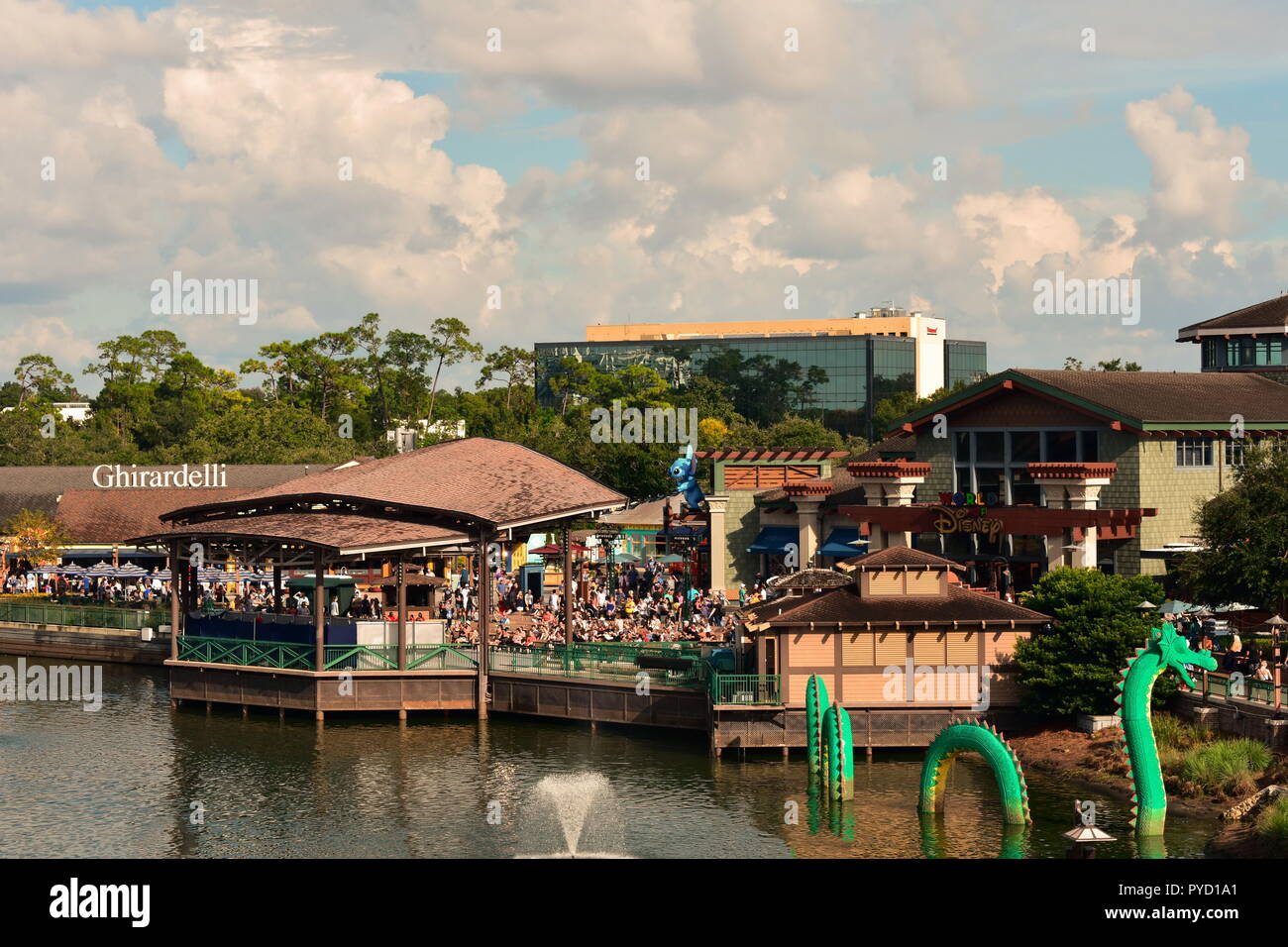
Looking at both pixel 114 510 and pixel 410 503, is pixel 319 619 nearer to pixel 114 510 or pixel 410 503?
pixel 410 503

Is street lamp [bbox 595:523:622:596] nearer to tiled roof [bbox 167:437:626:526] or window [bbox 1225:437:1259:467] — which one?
tiled roof [bbox 167:437:626:526]

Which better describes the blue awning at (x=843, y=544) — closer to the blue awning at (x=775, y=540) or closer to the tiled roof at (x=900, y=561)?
the blue awning at (x=775, y=540)

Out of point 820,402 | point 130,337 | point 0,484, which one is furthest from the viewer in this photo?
point 820,402

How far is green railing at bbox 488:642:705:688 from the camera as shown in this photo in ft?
156

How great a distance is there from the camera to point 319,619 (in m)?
50.3

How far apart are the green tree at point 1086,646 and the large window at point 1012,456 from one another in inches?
527

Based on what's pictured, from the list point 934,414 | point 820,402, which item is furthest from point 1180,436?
point 820,402

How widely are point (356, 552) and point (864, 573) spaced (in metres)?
15.7

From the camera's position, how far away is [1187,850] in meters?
33.3

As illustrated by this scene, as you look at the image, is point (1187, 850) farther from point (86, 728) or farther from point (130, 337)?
point (130, 337)

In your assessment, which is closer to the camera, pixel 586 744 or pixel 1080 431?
pixel 586 744

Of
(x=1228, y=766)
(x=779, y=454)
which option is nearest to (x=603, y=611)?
(x=779, y=454)

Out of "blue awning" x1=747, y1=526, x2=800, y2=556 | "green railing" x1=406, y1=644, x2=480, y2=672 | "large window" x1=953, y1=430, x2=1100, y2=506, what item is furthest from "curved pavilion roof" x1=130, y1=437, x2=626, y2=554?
"large window" x1=953, y1=430, x2=1100, y2=506

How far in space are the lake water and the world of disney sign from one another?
47.1 feet
